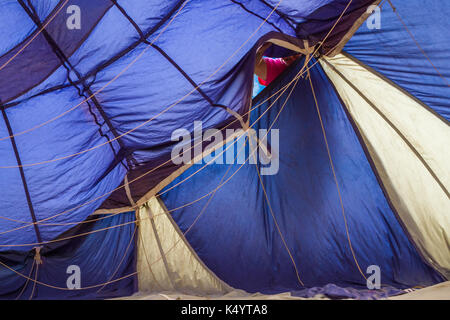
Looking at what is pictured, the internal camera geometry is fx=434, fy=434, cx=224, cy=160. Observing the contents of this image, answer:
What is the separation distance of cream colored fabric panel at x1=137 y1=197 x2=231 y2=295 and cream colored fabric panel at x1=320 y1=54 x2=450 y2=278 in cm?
163

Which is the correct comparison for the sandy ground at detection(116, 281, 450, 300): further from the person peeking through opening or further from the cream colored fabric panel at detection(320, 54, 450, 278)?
the person peeking through opening

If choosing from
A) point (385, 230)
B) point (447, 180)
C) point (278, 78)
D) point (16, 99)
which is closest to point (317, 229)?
point (385, 230)

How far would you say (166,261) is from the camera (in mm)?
3826

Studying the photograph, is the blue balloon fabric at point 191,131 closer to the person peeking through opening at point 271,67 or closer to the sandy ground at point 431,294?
the person peeking through opening at point 271,67

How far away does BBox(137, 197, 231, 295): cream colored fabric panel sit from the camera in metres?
3.67

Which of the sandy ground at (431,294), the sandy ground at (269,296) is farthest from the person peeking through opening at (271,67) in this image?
the sandy ground at (431,294)

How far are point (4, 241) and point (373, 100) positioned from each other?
326 centimetres

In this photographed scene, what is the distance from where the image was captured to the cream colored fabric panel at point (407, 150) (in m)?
3.38

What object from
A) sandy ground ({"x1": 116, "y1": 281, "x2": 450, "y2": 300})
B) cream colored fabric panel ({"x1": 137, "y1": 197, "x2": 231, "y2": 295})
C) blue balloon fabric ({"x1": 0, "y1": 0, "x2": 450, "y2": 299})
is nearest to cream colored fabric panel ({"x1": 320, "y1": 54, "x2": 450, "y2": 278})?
blue balloon fabric ({"x1": 0, "y1": 0, "x2": 450, "y2": 299})

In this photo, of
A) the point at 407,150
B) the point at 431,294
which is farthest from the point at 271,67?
the point at 431,294

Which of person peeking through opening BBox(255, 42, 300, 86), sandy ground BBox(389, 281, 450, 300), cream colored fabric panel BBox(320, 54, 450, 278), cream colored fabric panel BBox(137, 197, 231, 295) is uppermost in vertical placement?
person peeking through opening BBox(255, 42, 300, 86)

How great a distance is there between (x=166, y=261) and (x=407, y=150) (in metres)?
2.24

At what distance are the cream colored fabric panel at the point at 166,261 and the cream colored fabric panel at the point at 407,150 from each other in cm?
163
